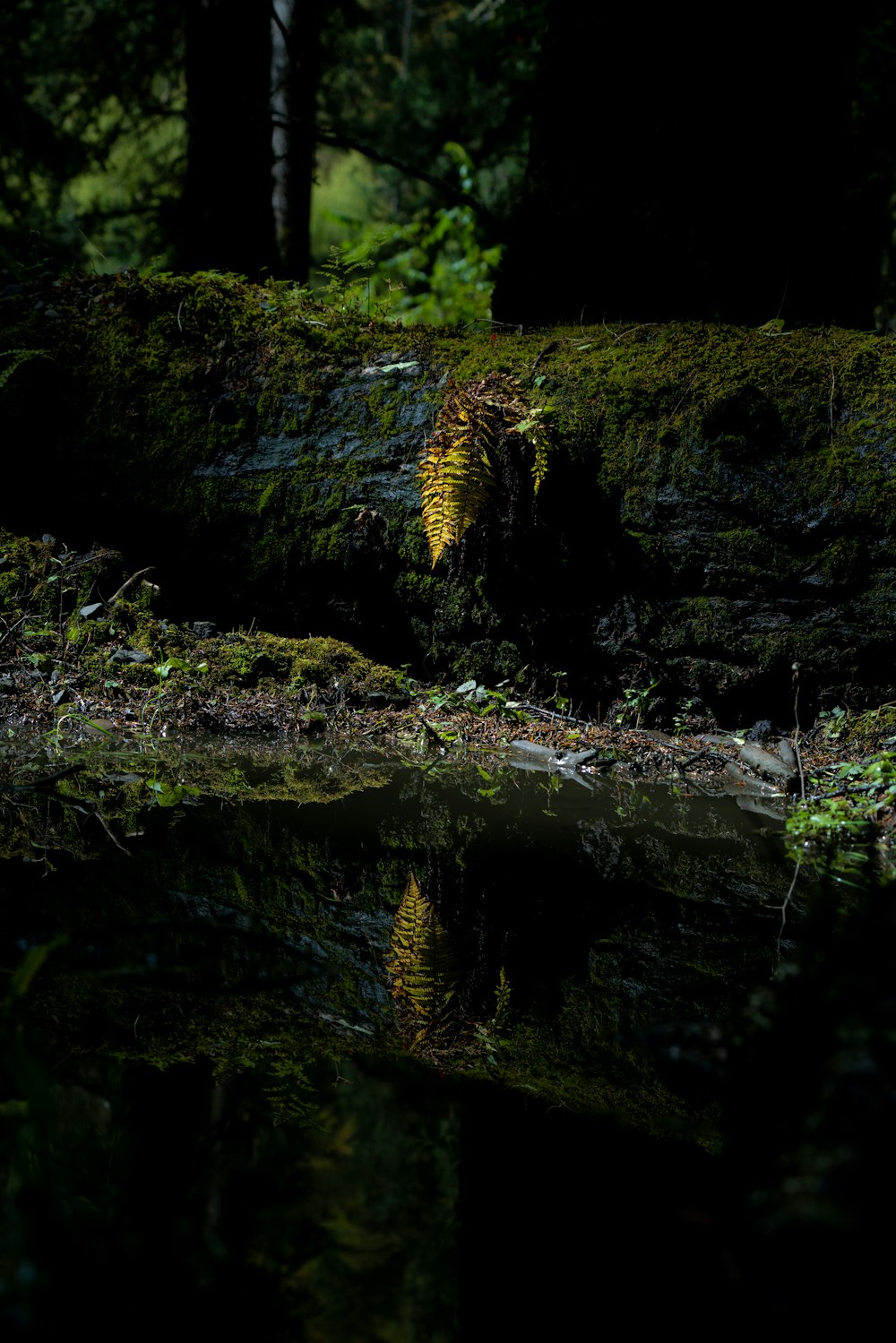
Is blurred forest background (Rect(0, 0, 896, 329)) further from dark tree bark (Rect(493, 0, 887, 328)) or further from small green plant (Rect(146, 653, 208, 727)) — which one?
small green plant (Rect(146, 653, 208, 727))

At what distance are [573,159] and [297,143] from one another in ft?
16.8

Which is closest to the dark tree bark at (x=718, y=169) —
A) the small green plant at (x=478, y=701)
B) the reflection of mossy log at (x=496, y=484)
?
the reflection of mossy log at (x=496, y=484)

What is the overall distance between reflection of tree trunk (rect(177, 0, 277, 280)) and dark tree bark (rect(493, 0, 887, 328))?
2805 mm

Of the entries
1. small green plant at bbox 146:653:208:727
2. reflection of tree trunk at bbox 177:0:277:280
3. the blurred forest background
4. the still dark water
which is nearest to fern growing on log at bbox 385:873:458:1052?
the still dark water

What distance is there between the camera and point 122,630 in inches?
201

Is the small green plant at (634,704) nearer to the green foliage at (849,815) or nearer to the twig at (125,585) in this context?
the green foliage at (849,815)

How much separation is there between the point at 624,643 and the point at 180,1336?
415 centimetres

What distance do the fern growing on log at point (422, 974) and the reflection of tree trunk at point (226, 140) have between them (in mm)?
6428

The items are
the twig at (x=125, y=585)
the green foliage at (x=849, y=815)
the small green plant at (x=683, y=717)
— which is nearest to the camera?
the green foliage at (x=849, y=815)

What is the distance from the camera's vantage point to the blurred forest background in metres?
5.71

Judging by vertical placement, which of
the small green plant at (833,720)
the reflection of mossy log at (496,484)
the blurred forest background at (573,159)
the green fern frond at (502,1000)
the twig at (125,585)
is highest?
the blurred forest background at (573,159)

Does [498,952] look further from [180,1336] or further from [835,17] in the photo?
[835,17]

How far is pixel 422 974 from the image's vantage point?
217 cm

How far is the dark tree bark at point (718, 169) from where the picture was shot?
568cm
